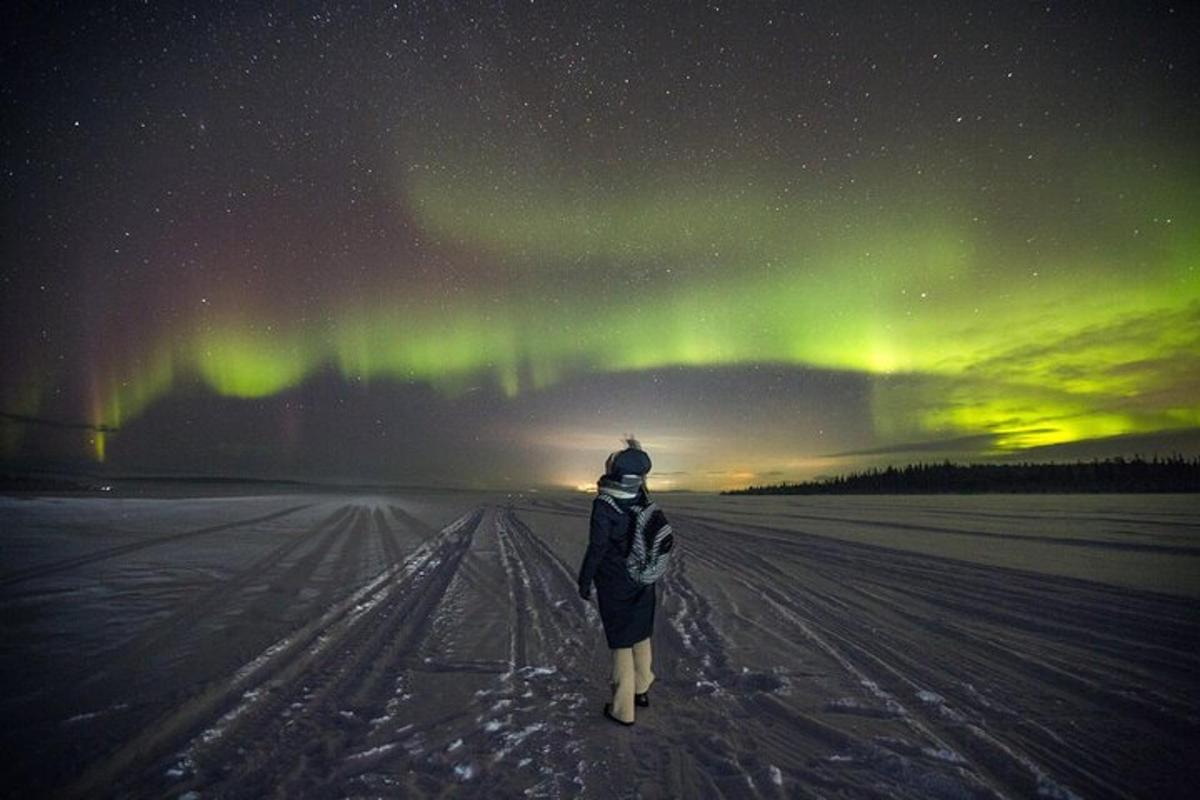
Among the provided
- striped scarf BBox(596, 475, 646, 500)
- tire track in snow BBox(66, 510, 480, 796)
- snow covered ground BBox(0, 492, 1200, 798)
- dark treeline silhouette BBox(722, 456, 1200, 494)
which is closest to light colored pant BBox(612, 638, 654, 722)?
snow covered ground BBox(0, 492, 1200, 798)

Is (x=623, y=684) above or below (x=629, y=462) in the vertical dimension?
below

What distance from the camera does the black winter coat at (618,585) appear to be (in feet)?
13.4

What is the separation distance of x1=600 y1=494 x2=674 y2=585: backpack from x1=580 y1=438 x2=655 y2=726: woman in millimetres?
26

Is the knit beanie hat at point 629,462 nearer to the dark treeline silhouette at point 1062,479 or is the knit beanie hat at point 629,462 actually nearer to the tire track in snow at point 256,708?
the tire track in snow at point 256,708

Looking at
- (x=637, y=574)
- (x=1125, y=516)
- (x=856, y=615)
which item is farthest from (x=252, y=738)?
(x=1125, y=516)

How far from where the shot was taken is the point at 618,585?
4.15 meters

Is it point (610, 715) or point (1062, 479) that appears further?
point (1062, 479)

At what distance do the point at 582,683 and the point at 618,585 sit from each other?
127cm

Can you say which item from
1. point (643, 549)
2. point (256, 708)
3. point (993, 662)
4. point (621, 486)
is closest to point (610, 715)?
point (643, 549)

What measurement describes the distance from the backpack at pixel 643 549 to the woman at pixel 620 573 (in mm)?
26

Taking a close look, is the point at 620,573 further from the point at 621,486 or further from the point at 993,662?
the point at 993,662

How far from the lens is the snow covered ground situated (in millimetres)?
3410

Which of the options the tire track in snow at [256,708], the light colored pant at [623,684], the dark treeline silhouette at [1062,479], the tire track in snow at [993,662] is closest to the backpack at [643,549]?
the light colored pant at [623,684]

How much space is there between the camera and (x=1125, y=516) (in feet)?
63.8
